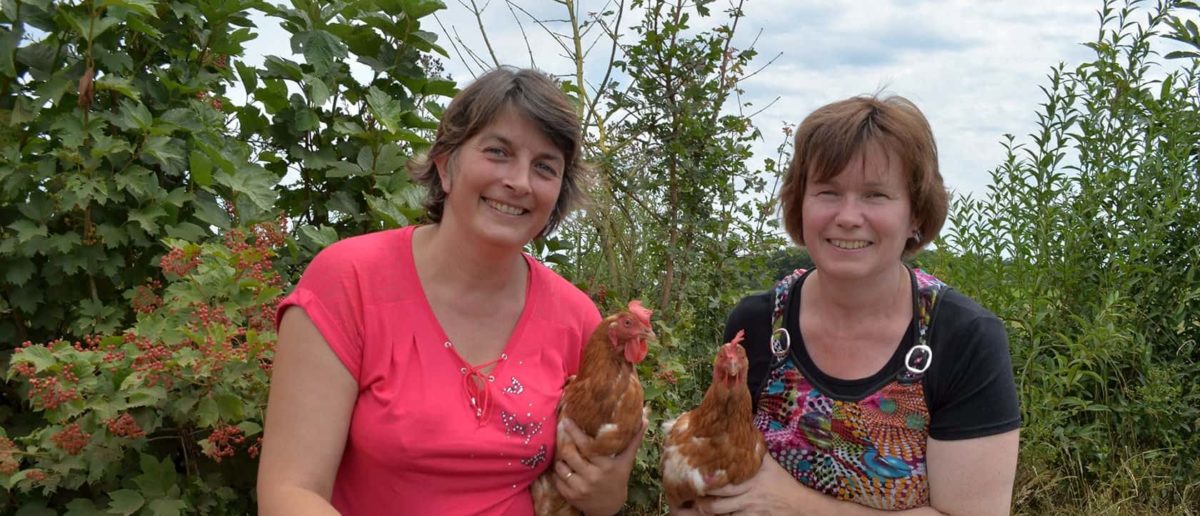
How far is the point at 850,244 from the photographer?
2174 millimetres

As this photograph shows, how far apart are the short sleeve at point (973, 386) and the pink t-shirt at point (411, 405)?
1.01 metres

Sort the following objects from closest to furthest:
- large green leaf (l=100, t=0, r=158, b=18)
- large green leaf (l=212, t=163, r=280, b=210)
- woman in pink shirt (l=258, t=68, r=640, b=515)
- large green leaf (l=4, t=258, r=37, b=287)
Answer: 1. woman in pink shirt (l=258, t=68, r=640, b=515)
2. large green leaf (l=100, t=0, r=158, b=18)
3. large green leaf (l=4, t=258, r=37, b=287)
4. large green leaf (l=212, t=163, r=280, b=210)

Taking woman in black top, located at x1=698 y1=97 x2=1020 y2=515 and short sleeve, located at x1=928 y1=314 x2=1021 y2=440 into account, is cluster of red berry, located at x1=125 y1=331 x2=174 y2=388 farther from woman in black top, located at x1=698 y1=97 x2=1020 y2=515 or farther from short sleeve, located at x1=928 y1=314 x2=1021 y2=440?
short sleeve, located at x1=928 y1=314 x2=1021 y2=440

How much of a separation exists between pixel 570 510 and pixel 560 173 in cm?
92

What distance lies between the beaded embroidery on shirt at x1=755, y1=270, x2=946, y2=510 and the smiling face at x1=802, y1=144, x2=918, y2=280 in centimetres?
24

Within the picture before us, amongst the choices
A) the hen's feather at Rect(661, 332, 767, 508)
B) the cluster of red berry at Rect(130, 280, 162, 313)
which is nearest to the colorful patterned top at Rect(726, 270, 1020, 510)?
the hen's feather at Rect(661, 332, 767, 508)

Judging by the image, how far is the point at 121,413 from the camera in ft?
7.80

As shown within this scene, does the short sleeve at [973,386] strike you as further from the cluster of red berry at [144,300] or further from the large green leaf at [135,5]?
the large green leaf at [135,5]

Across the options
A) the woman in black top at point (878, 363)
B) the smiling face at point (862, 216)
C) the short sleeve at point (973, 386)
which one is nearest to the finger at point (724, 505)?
the woman in black top at point (878, 363)

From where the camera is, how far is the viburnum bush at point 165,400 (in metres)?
2.32

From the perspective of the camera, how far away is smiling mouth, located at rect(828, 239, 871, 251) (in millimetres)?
2164

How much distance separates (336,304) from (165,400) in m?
0.66

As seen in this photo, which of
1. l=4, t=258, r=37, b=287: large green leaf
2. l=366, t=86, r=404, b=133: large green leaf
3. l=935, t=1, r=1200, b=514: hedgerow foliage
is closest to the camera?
l=4, t=258, r=37, b=287: large green leaf

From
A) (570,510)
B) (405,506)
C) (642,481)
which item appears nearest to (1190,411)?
(642,481)
